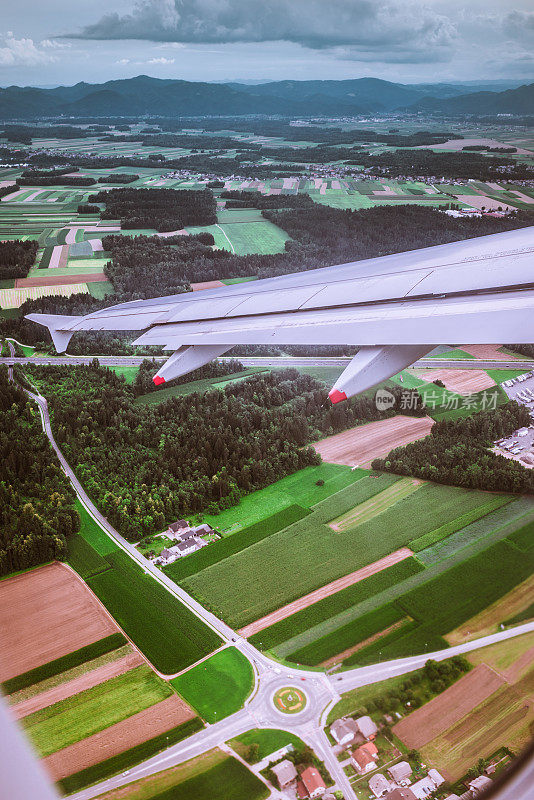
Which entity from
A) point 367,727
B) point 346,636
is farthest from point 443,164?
point 367,727

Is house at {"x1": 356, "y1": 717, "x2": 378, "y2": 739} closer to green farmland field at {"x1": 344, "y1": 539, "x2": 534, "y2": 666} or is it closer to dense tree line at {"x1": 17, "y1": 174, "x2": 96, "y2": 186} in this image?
green farmland field at {"x1": 344, "y1": 539, "x2": 534, "y2": 666}

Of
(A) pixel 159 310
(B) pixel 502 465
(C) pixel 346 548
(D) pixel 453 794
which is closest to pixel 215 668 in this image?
(C) pixel 346 548

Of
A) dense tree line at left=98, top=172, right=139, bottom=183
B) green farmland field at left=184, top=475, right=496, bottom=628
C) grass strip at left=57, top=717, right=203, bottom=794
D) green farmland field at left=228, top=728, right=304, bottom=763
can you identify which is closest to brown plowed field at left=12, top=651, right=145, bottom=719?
grass strip at left=57, top=717, right=203, bottom=794

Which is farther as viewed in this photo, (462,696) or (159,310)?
(462,696)

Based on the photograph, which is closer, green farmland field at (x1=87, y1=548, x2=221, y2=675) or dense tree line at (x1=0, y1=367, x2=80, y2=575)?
green farmland field at (x1=87, y1=548, x2=221, y2=675)

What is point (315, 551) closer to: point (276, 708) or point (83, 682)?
point (276, 708)

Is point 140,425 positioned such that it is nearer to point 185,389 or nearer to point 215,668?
point 185,389
